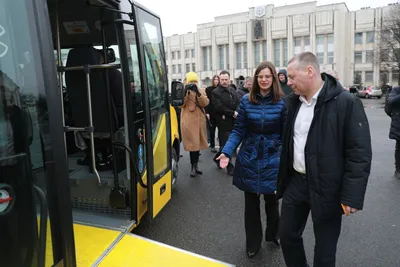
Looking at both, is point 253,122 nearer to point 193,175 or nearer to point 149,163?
point 149,163

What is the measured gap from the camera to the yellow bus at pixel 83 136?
1.68 m

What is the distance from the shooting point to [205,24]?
213 feet

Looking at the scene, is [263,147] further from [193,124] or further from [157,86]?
[193,124]

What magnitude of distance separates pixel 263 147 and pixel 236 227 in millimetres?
1348

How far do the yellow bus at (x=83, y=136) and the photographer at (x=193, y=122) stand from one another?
622mm

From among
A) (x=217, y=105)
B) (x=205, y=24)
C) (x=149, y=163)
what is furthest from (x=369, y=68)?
(x=149, y=163)

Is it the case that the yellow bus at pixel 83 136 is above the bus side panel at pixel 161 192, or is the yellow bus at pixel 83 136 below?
above

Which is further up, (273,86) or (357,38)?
(357,38)

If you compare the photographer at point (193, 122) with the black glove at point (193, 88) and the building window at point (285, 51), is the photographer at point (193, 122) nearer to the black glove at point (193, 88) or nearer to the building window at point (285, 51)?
the black glove at point (193, 88)

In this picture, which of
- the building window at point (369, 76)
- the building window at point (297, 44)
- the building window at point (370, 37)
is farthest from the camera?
the building window at point (297, 44)

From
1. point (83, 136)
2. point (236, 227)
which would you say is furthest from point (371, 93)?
point (83, 136)

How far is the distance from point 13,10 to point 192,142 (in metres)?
4.52

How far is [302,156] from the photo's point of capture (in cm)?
245

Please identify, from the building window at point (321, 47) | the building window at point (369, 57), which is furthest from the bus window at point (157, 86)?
the building window at point (369, 57)
